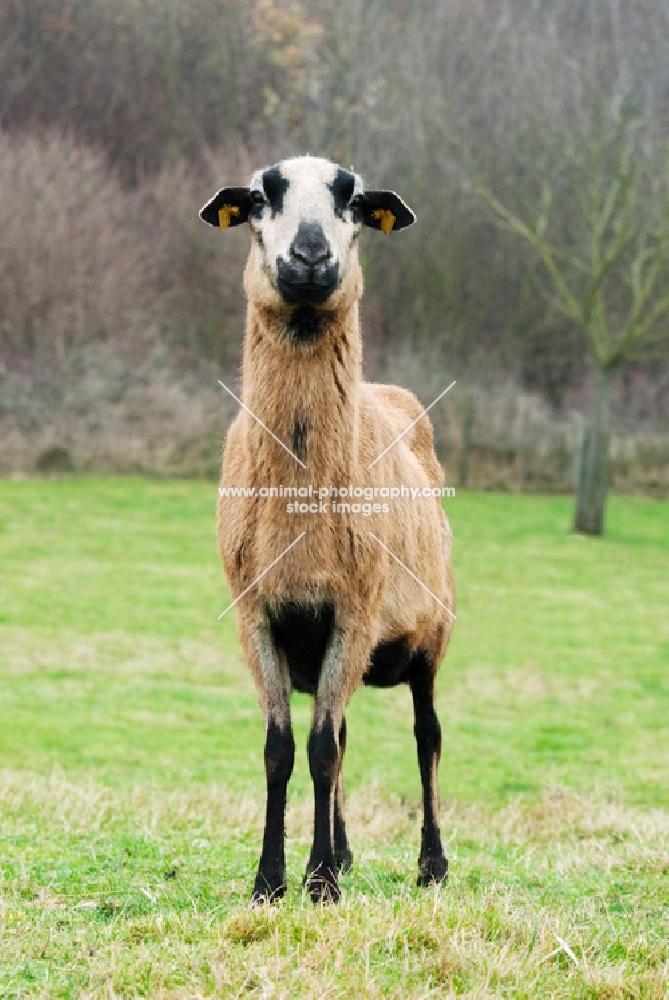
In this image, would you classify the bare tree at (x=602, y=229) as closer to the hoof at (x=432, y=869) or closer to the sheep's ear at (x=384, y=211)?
the sheep's ear at (x=384, y=211)

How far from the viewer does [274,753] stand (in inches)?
200

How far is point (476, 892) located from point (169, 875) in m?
1.37

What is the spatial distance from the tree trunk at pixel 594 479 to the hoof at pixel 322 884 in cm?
2058

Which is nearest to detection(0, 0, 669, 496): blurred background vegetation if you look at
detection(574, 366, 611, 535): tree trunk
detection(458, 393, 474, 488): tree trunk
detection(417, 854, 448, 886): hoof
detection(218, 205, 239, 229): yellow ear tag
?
detection(458, 393, 474, 488): tree trunk

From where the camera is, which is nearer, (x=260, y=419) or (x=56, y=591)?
(x=260, y=419)

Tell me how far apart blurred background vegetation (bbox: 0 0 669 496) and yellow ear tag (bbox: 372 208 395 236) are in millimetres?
19653

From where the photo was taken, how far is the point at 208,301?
121ft

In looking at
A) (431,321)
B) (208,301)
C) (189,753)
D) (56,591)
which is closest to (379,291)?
(431,321)

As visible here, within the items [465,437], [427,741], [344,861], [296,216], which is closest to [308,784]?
[427,741]

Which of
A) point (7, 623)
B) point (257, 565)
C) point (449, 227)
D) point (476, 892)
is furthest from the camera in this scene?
point (449, 227)

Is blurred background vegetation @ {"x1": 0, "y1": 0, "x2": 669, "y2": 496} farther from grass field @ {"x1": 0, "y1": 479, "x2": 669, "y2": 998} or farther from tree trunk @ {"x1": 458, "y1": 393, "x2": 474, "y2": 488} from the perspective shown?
grass field @ {"x1": 0, "y1": 479, "x2": 669, "y2": 998}

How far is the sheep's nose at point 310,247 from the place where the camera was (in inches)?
183

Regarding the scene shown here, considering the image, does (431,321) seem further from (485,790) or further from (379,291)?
(485,790)

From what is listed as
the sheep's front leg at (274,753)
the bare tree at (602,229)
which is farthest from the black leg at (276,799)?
the bare tree at (602,229)
